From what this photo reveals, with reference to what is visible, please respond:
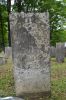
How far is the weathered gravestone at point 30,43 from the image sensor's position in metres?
8.50

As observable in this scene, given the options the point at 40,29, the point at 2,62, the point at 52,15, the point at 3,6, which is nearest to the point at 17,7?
the point at 3,6

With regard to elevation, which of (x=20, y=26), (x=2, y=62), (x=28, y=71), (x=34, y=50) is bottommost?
(x=2, y=62)

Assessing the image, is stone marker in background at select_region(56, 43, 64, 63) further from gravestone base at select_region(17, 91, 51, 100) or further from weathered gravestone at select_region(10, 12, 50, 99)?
weathered gravestone at select_region(10, 12, 50, 99)

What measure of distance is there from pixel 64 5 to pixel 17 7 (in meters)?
7.35

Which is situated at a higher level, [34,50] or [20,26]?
[20,26]

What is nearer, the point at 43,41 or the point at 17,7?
the point at 43,41

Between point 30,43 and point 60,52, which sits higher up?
point 30,43

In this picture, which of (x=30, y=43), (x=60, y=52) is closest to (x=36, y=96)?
(x=30, y=43)

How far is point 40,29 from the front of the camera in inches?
336

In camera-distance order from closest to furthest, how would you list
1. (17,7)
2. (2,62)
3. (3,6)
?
1. (2,62)
2. (17,7)
3. (3,6)

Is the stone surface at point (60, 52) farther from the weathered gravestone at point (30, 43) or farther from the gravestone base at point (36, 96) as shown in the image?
the weathered gravestone at point (30, 43)

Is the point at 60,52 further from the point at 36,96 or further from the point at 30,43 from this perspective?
the point at 30,43

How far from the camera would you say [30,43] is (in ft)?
28.0

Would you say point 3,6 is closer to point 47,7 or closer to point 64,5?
point 47,7
